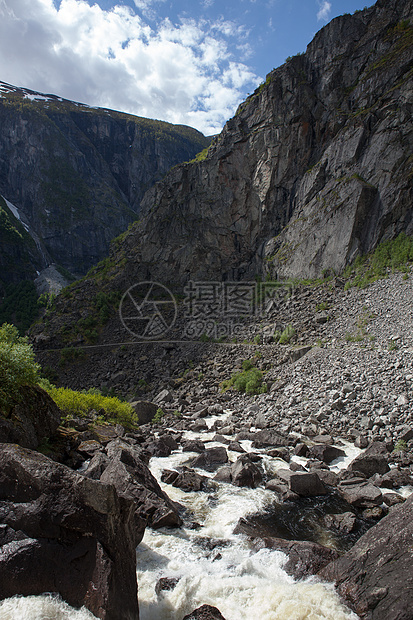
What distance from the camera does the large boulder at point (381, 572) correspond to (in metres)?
6.16

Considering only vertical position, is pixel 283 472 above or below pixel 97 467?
below

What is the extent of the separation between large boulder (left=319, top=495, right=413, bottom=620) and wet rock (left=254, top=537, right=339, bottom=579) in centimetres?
35

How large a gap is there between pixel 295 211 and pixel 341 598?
141 ft

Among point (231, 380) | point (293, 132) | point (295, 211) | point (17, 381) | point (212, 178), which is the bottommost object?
point (231, 380)

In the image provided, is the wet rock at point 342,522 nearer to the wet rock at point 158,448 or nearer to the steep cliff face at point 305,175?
the wet rock at point 158,448

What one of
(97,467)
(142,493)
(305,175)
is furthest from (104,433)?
(305,175)

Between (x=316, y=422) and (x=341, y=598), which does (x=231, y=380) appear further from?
(x=341, y=598)

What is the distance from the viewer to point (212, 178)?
53.5m

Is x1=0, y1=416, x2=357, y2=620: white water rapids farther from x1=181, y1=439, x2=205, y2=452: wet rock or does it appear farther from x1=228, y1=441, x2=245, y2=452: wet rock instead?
x1=181, y1=439, x2=205, y2=452: wet rock

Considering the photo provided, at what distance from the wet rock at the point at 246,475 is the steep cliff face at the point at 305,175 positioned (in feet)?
89.1

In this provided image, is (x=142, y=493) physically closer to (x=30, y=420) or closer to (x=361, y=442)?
(x=30, y=420)

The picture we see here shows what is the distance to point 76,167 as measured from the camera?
420 feet

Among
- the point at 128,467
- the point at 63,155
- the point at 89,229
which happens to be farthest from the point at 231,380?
the point at 63,155

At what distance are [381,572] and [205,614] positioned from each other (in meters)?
3.45
